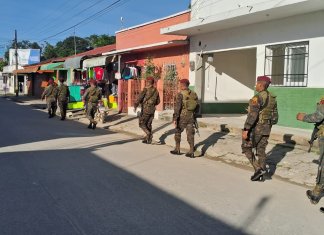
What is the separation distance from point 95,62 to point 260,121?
51.3ft

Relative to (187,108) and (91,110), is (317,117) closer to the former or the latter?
(187,108)

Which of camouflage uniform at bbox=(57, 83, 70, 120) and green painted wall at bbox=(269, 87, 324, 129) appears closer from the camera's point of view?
green painted wall at bbox=(269, 87, 324, 129)

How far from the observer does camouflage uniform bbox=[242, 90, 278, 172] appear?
7250 mm

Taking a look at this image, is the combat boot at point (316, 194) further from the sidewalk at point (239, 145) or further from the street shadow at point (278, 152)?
the street shadow at point (278, 152)

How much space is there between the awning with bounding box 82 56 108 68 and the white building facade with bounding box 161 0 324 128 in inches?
233

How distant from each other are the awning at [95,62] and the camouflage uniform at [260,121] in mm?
14353

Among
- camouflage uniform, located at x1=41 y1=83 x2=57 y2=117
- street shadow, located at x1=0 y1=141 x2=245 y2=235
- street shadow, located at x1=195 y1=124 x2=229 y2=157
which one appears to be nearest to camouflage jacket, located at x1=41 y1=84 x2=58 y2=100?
camouflage uniform, located at x1=41 y1=83 x2=57 y2=117

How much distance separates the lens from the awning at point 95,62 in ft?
68.9

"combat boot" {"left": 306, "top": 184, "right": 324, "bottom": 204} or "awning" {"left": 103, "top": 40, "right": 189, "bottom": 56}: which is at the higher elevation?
"awning" {"left": 103, "top": 40, "right": 189, "bottom": 56}

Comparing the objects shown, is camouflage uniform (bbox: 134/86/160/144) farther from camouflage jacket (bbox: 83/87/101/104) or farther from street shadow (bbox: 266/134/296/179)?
camouflage jacket (bbox: 83/87/101/104)

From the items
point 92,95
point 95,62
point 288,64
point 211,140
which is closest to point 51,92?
point 95,62

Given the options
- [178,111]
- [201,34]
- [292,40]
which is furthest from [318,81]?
[201,34]

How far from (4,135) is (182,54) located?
7.78 meters

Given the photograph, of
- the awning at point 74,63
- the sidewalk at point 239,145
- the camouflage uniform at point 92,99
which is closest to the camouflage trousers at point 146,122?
the sidewalk at point 239,145
